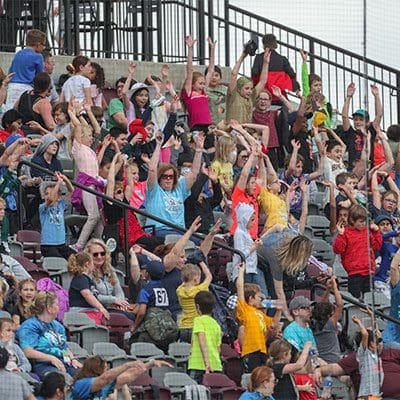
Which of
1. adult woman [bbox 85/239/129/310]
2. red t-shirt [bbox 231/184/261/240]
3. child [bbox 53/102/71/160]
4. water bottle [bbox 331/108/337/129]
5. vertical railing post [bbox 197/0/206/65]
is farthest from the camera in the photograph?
vertical railing post [bbox 197/0/206/65]

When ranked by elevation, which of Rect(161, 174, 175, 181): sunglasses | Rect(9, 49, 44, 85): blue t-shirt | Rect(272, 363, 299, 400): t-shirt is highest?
Rect(9, 49, 44, 85): blue t-shirt

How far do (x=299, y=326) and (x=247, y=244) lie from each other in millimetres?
1498

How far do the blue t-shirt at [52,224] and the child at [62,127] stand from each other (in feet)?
6.47

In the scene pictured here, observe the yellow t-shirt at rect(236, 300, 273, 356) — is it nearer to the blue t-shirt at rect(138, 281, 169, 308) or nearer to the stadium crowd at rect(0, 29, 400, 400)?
the stadium crowd at rect(0, 29, 400, 400)

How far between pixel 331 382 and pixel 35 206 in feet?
12.2

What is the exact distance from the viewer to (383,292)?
21844mm

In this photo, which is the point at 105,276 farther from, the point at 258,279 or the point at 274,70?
the point at 274,70

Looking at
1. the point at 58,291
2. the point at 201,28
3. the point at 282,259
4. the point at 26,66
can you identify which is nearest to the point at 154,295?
the point at 58,291

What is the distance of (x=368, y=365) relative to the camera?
1912cm

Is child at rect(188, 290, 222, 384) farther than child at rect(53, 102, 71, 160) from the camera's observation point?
No

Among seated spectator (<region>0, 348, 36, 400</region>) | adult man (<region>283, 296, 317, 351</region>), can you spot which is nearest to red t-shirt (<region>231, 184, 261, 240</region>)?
adult man (<region>283, 296, 317, 351</region>)

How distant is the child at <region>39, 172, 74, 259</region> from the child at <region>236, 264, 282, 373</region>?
71.1 inches

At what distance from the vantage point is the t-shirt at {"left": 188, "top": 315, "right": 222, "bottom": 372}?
61.6 ft

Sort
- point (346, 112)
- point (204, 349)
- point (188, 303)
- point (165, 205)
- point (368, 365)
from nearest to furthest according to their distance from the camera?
point (204, 349) → point (368, 365) → point (188, 303) → point (165, 205) → point (346, 112)
